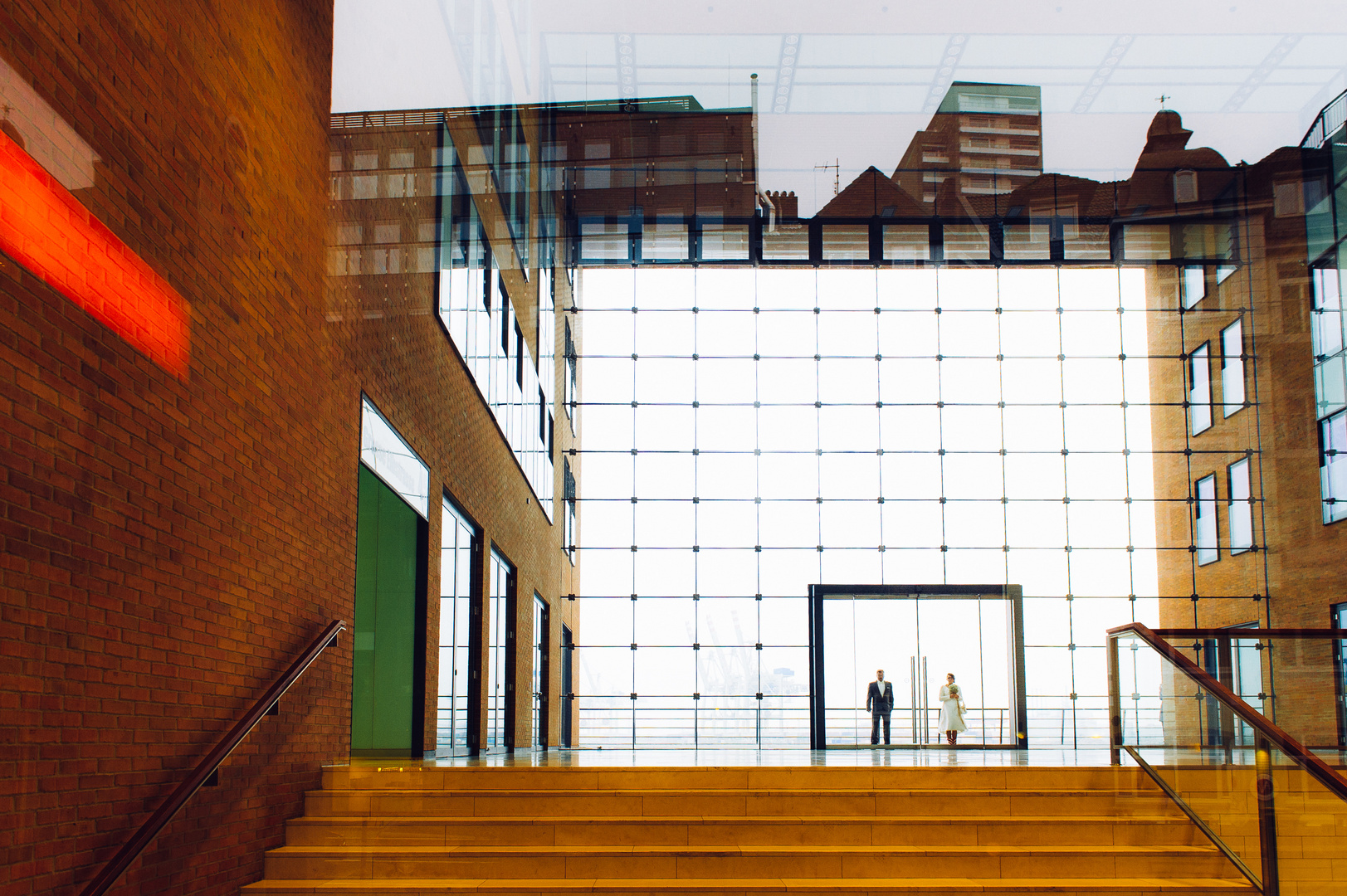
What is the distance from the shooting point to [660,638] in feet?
67.4

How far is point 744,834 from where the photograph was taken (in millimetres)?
6535

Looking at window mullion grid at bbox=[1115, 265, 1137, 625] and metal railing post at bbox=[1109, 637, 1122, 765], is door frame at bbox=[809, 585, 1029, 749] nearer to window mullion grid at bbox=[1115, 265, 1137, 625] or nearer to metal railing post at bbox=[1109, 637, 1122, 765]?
window mullion grid at bbox=[1115, 265, 1137, 625]

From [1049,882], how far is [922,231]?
13.8m

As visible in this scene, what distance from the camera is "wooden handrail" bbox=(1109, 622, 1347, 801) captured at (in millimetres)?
5484

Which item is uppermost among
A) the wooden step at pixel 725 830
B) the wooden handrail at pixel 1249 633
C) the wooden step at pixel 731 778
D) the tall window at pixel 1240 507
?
the tall window at pixel 1240 507

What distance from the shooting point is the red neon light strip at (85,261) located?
13.2ft

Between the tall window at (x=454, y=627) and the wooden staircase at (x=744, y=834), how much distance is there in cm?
335

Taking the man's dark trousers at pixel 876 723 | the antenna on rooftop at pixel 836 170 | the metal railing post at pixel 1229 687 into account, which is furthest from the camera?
the man's dark trousers at pixel 876 723

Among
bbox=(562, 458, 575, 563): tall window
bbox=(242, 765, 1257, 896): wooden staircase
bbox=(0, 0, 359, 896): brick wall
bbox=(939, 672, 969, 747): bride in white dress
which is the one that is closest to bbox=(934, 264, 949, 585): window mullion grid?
bbox=(939, 672, 969, 747): bride in white dress

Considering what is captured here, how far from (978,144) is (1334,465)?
7.96 m

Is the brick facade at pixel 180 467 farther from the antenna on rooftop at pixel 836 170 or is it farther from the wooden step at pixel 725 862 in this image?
the antenna on rooftop at pixel 836 170

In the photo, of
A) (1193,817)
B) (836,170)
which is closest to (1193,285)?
(836,170)

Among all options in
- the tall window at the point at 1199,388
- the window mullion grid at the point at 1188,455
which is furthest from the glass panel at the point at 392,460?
the tall window at the point at 1199,388

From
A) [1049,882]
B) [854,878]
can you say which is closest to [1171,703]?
[1049,882]
